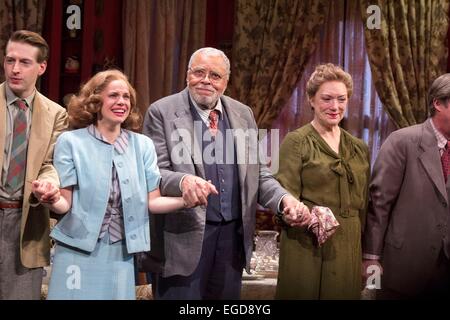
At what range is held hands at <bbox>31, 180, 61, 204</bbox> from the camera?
2.88 metres

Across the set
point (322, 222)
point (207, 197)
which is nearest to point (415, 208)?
point (322, 222)

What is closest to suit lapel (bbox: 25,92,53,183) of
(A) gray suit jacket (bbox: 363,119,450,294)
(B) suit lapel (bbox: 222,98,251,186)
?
(B) suit lapel (bbox: 222,98,251,186)

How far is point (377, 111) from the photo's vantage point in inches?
275

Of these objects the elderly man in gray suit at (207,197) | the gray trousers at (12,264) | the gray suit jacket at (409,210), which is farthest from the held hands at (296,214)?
the gray trousers at (12,264)

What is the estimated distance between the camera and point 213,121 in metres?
3.45

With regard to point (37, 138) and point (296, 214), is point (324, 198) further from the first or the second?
point (37, 138)

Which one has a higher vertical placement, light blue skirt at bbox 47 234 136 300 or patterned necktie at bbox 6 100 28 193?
patterned necktie at bbox 6 100 28 193

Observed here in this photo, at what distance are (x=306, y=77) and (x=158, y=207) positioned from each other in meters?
4.20

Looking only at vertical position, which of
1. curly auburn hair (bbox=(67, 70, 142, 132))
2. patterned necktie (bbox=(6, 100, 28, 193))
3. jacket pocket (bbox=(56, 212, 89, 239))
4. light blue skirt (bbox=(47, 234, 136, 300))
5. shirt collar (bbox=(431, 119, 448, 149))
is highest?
curly auburn hair (bbox=(67, 70, 142, 132))

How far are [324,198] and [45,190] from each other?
1.31 m

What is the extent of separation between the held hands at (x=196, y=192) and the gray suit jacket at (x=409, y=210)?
3.26ft

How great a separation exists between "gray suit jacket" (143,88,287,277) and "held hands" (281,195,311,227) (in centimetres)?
9

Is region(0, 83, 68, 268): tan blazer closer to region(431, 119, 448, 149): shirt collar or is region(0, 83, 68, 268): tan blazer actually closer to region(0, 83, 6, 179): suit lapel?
region(0, 83, 6, 179): suit lapel

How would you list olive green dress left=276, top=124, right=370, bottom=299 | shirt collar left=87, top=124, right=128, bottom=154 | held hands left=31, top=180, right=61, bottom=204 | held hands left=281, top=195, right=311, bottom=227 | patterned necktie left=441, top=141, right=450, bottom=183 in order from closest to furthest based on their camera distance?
1. held hands left=31, top=180, right=61, bottom=204
2. shirt collar left=87, top=124, right=128, bottom=154
3. held hands left=281, top=195, right=311, bottom=227
4. olive green dress left=276, top=124, right=370, bottom=299
5. patterned necktie left=441, top=141, right=450, bottom=183
